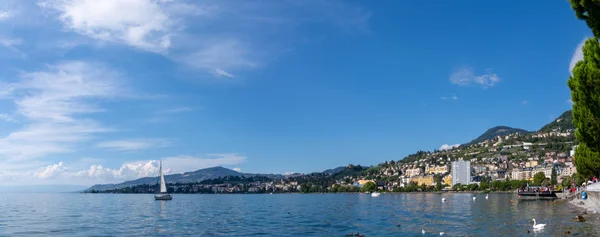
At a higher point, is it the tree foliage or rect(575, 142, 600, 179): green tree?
the tree foliage

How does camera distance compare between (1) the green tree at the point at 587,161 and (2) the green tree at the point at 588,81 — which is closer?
(2) the green tree at the point at 588,81

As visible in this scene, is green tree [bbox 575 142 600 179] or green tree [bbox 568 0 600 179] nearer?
green tree [bbox 568 0 600 179]

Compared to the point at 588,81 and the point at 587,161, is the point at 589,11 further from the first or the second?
the point at 587,161

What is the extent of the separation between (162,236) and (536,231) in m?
28.9

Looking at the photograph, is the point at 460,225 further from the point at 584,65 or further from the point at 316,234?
the point at 584,65

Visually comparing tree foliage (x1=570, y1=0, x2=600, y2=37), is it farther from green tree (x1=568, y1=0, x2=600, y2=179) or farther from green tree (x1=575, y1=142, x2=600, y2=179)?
green tree (x1=575, y1=142, x2=600, y2=179)

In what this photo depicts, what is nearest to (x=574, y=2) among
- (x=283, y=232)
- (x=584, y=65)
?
(x=584, y=65)

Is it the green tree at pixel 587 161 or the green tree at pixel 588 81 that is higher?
the green tree at pixel 588 81

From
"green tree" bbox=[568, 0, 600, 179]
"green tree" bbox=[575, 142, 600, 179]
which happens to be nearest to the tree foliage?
"green tree" bbox=[568, 0, 600, 179]

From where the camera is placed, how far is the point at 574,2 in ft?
75.7

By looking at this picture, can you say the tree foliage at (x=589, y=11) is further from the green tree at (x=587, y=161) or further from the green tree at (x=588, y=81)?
the green tree at (x=587, y=161)

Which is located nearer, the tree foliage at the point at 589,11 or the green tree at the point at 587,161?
the tree foliage at the point at 589,11

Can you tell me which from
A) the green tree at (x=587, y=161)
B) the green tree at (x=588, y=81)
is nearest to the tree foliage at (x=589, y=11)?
the green tree at (x=588, y=81)

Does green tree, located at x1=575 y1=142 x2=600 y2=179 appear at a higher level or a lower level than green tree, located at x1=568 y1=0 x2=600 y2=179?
lower
